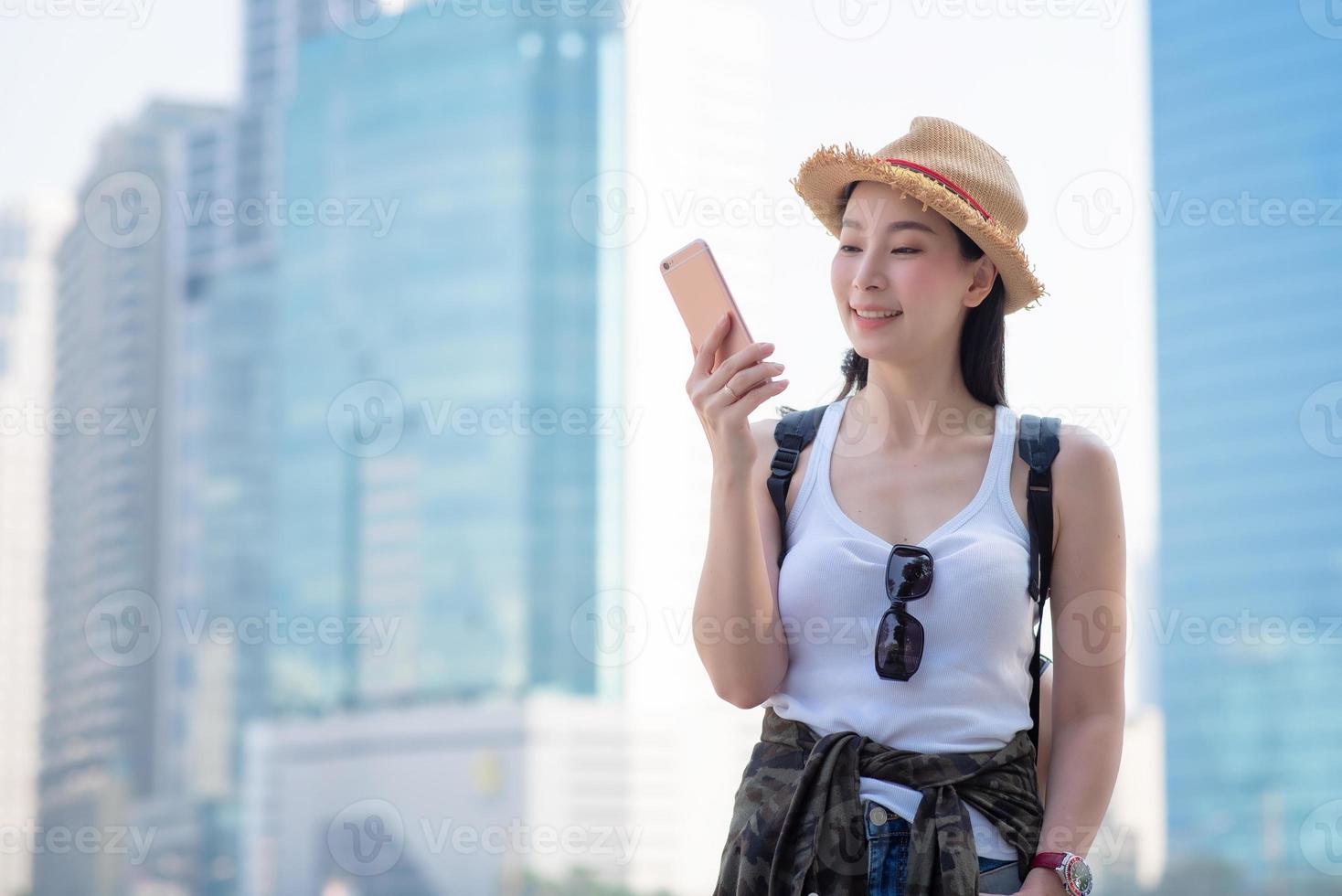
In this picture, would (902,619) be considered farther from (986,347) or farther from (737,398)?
(986,347)

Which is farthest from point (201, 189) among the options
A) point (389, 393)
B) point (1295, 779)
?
point (1295, 779)

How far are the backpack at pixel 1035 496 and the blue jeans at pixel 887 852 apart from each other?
282mm

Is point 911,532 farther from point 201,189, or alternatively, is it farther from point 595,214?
point 201,189

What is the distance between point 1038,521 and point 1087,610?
0.52 ft

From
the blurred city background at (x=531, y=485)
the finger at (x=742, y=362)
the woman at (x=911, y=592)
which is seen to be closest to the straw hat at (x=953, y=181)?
the woman at (x=911, y=592)

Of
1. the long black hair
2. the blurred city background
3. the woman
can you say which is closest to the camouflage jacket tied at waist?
the woman

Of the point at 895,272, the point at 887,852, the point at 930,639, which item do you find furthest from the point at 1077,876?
the point at 895,272

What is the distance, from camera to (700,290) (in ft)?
7.43

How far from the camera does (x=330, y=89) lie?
83.8 metres

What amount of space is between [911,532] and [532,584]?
74768 millimetres

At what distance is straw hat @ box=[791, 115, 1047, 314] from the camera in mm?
2299

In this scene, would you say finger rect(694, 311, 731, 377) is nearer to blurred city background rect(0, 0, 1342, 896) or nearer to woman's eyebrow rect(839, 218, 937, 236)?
woman's eyebrow rect(839, 218, 937, 236)

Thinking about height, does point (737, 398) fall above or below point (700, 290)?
below

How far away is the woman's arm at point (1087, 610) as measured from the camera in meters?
2.25
